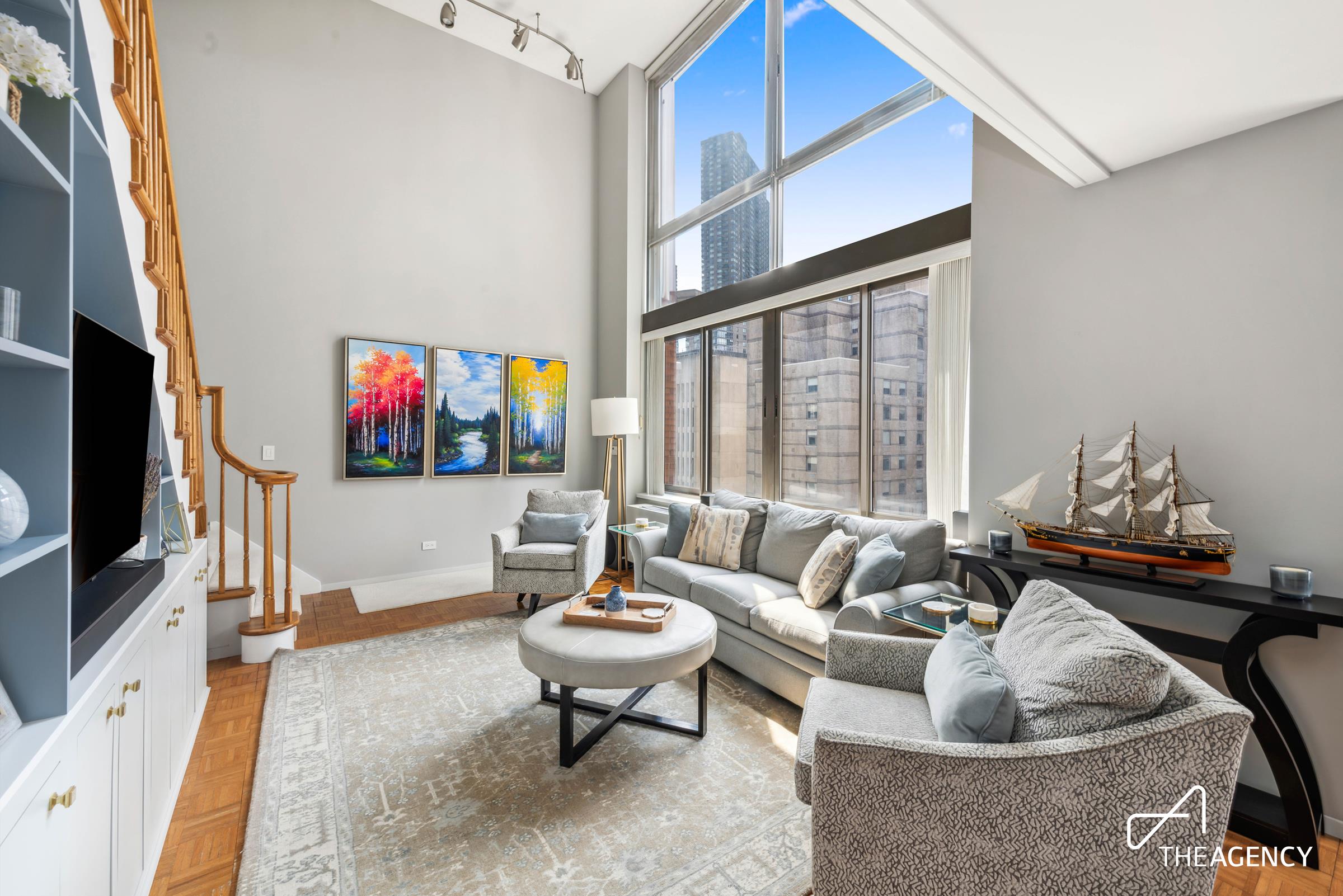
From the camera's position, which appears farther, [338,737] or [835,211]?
[835,211]

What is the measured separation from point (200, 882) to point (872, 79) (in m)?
4.80

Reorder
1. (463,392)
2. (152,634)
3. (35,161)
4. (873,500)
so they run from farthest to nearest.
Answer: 1. (463,392)
2. (873,500)
3. (152,634)
4. (35,161)

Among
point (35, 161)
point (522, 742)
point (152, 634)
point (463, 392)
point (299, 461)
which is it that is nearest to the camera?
point (35, 161)

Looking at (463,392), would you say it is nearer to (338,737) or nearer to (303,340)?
(303,340)

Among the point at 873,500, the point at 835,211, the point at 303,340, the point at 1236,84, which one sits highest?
the point at 835,211

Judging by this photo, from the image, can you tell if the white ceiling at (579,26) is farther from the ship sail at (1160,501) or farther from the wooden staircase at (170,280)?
the ship sail at (1160,501)

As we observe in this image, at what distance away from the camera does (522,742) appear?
235cm

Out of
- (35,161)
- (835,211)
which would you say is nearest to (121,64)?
(35,161)

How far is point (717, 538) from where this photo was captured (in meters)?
3.64

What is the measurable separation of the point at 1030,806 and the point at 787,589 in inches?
77.9

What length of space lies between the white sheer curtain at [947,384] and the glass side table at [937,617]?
0.78 m

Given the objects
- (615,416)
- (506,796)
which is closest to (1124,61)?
(506,796)

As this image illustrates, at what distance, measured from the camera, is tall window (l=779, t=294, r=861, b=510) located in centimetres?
371

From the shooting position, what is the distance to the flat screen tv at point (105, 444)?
4.80ft
